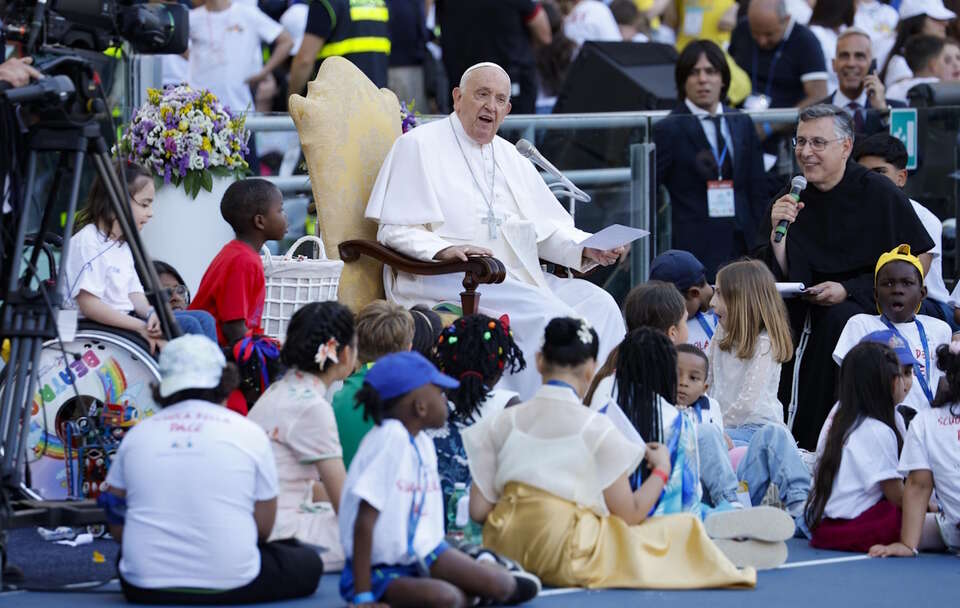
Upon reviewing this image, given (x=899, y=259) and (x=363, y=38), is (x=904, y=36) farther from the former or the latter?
(x=899, y=259)

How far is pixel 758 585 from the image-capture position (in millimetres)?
5793

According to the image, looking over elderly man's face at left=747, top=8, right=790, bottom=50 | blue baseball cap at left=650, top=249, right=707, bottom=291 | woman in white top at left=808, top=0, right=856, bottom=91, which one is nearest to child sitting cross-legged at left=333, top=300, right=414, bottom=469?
blue baseball cap at left=650, top=249, right=707, bottom=291

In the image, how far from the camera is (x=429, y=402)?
511cm

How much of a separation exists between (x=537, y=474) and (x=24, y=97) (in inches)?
78.8

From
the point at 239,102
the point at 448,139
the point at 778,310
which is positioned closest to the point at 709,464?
the point at 778,310

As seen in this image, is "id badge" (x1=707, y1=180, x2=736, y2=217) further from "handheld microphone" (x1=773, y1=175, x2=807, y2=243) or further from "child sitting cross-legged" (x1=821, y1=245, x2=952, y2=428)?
"child sitting cross-legged" (x1=821, y1=245, x2=952, y2=428)

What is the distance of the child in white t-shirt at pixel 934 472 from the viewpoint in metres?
6.43

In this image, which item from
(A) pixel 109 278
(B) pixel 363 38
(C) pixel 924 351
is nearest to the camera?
(A) pixel 109 278

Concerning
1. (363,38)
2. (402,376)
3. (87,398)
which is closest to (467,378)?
(402,376)

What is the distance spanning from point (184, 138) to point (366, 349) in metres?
2.15

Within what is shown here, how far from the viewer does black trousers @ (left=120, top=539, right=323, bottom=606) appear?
520 cm

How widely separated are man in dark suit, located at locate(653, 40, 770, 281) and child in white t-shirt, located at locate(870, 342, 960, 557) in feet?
Result: 11.5

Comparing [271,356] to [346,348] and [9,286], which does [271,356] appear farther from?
[9,286]

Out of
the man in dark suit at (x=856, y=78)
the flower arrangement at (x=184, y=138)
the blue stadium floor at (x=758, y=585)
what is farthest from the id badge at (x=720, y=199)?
the blue stadium floor at (x=758, y=585)
